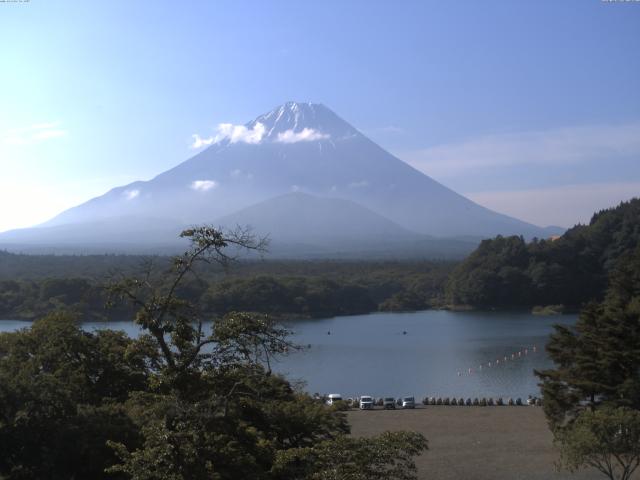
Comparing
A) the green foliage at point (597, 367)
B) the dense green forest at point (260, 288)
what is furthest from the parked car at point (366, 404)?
the dense green forest at point (260, 288)

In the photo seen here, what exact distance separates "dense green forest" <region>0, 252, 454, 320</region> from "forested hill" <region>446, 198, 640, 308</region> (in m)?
2.74

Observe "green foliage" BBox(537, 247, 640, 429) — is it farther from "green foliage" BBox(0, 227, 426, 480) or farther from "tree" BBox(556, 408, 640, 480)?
"green foliage" BBox(0, 227, 426, 480)

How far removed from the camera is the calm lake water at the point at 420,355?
17.8 meters

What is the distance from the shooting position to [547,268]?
1496 inches

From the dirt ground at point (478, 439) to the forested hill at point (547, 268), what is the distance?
82.4 feet

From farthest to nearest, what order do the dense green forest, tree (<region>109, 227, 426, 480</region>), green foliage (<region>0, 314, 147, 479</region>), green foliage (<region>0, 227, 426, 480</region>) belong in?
the dense green forest → green foliage (<region>0, 314, 147, 479</region>) → green foliage (<region>0, 227, 426, 480</region>) → tree (<region>109, 227, 426, 480</region>)

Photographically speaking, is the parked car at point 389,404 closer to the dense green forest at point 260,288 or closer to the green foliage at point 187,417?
the green foliage at point 187,417

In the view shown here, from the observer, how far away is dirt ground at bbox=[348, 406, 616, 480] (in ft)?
30.1

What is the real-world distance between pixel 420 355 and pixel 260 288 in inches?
526

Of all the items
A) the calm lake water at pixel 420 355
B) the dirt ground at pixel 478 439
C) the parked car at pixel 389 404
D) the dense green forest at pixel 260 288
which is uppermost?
the dense green forest at pixel 260 288

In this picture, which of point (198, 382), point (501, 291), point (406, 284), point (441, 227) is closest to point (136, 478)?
point (198, 382)

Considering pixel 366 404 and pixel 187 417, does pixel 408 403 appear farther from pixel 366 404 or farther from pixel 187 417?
pixel 187 417

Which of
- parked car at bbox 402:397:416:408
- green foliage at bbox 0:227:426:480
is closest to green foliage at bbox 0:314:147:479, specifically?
green foliage at bbox 0:227:426:480

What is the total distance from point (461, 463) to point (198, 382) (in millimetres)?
5933
